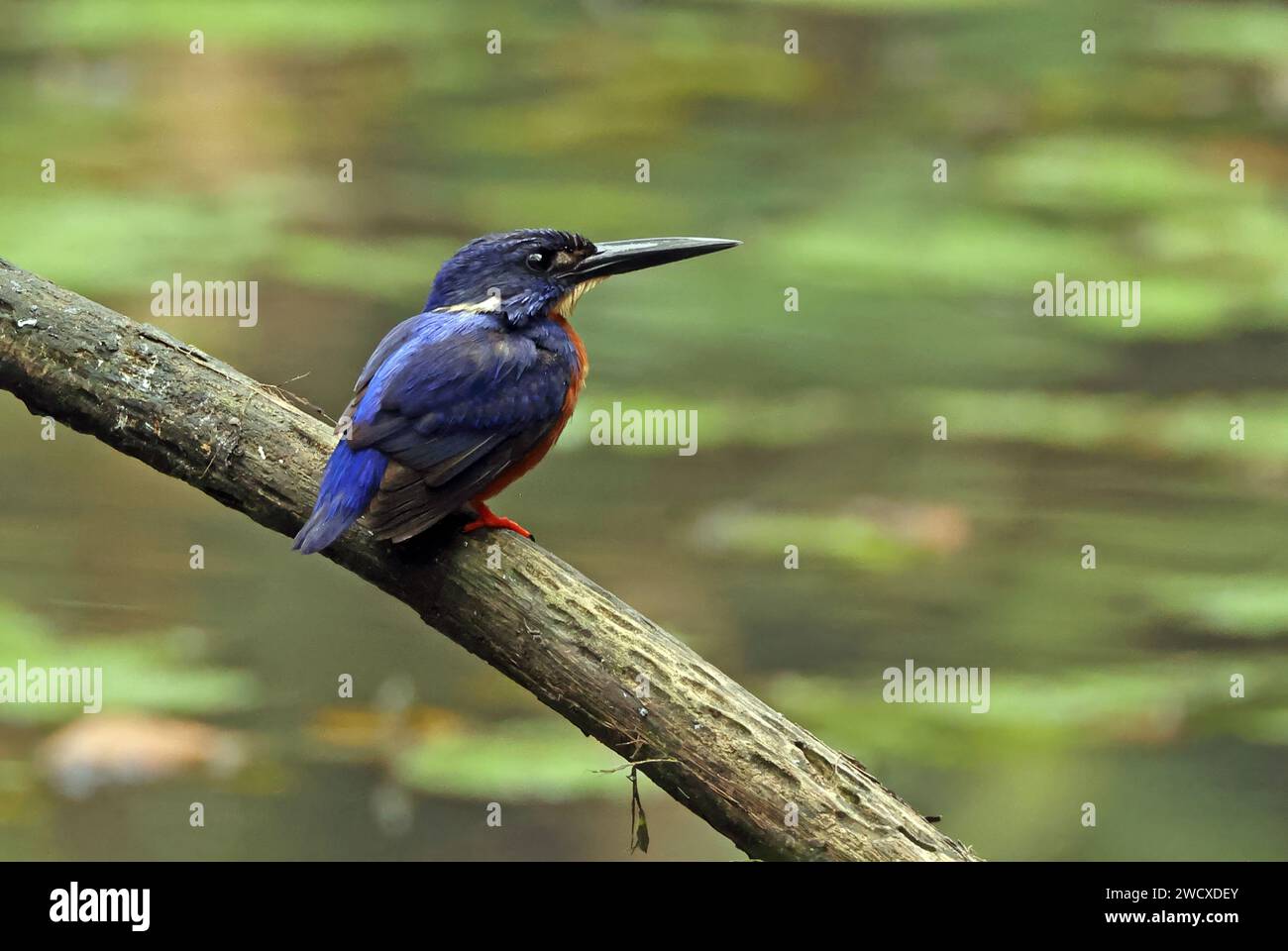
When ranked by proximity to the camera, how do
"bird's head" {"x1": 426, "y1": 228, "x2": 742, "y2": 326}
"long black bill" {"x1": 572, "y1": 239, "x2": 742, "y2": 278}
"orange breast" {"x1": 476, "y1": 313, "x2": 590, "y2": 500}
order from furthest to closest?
"long black bill" {"x1": 572, "y1": 239, "x2": 742, "y2": 278}, "bird's head" {"x1": 426, "y1": 228, "x2": 742, "y2": 326}, "orange breast" {"x1": 476, "y1": 313, "x2": 590, "y2": 500}

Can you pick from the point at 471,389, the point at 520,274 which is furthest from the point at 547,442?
the point at 520,274

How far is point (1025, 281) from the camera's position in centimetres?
670

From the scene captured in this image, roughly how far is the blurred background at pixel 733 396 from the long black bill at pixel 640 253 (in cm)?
167

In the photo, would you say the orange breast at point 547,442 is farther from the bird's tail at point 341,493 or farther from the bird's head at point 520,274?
the bird's tail at point 341,493

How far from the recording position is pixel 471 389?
238 cm

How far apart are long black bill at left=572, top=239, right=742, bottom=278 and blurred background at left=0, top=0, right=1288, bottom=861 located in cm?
167

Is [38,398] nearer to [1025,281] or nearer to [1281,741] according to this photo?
[1281,741]

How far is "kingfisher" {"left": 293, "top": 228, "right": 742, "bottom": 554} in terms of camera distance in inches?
86.7

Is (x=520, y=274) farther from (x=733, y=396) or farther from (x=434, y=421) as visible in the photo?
(x=733, y=396)

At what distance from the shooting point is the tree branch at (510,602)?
2082 mm

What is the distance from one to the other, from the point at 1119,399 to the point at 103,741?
4.57 meters

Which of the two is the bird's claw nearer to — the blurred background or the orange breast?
the orange breast

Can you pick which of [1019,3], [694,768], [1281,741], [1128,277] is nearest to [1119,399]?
[1128,277]

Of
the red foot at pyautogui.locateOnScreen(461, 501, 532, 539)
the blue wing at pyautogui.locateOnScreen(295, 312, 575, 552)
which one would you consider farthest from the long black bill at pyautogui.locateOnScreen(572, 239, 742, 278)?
the red foot at pyautogui.locateOnScreen(461, 501, 532, 539)
